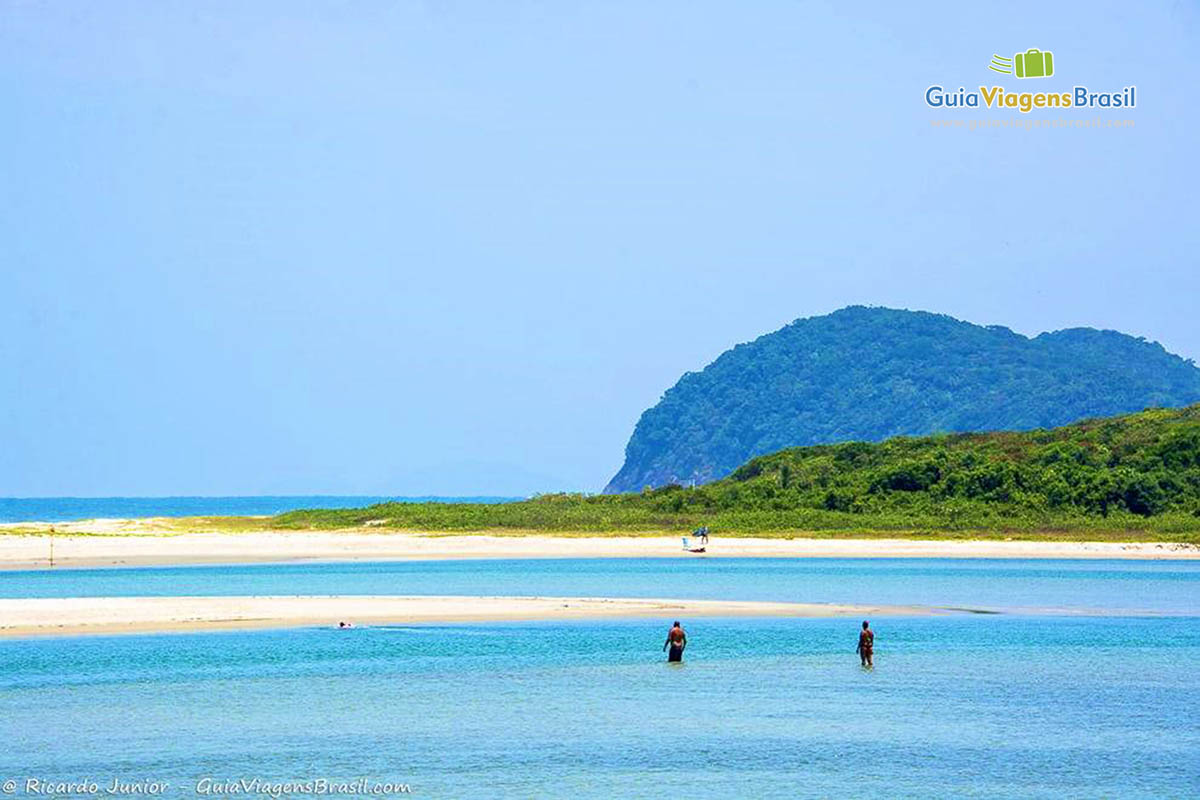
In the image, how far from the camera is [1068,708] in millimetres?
33656

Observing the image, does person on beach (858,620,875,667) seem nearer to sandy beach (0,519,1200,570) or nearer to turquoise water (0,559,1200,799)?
turquoise water (0,559,1200,799)

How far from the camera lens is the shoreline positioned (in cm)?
4631

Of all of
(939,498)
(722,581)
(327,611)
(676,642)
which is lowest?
(676,642)

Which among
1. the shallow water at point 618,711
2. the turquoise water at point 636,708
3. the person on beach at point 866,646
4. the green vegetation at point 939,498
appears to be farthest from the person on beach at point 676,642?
the green vegetation at point 939,498

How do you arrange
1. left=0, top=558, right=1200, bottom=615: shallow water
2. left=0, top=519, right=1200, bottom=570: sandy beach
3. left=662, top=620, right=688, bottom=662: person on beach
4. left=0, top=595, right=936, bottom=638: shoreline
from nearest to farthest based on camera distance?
left=662, top=620, right=688, bottom=662: person on beach
left=0, top=595, right=936, bottom=638: shoreline
left=0, top=558, right=1200, bottom=615: shallow water
left=0, top=519, right=1200, bottom=570: sandy beach

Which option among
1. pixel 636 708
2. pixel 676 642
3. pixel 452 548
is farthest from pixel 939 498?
pixel 636 708

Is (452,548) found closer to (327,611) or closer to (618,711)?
(327,611)

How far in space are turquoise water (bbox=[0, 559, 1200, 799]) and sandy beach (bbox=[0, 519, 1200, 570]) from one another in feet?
84.2

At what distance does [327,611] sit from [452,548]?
36505 mm

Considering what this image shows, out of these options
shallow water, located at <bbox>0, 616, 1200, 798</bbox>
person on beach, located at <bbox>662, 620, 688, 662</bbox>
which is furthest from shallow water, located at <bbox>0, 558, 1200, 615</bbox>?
person on beach, located at <bbox>662, 620, 688, 662</bbox>

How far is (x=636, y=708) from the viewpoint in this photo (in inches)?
1312

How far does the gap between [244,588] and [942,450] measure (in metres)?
56.2

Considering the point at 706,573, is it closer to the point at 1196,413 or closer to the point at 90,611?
the point at 90,611

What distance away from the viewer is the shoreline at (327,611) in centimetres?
4631
